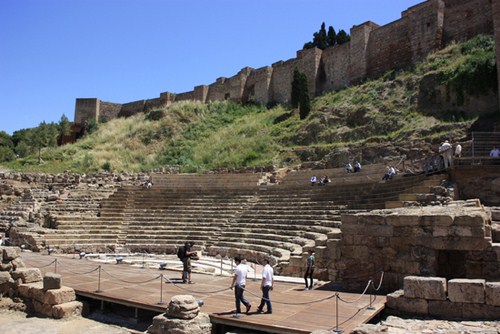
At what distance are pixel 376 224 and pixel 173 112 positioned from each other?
3876 cm

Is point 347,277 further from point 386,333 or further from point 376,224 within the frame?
point 386,333

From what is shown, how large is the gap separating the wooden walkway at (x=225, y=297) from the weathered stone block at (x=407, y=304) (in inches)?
9.8

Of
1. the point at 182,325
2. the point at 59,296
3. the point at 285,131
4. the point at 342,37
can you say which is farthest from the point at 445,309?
the point at 342,37

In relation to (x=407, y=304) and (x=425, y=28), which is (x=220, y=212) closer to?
(x=407, y=304)

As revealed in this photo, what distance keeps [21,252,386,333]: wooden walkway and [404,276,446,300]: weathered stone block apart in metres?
0.61

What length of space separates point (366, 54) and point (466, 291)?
3021cm

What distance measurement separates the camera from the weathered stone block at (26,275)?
10266mm

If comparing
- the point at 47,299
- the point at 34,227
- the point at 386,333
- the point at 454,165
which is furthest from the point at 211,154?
the point at 386,333

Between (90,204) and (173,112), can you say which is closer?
(90,204)

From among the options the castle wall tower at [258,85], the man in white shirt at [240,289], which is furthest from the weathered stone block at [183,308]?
the castle wall tower at [258,85]

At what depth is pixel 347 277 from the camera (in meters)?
9.68

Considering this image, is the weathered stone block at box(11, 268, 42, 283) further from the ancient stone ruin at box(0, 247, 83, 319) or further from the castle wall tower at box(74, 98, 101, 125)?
the castle wall tower at box(74, 98, 101, 125)

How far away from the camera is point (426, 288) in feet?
24.4

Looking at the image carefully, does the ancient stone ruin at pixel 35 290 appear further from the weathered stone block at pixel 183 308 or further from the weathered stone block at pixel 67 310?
the weathered stone block at pixel 183 308
